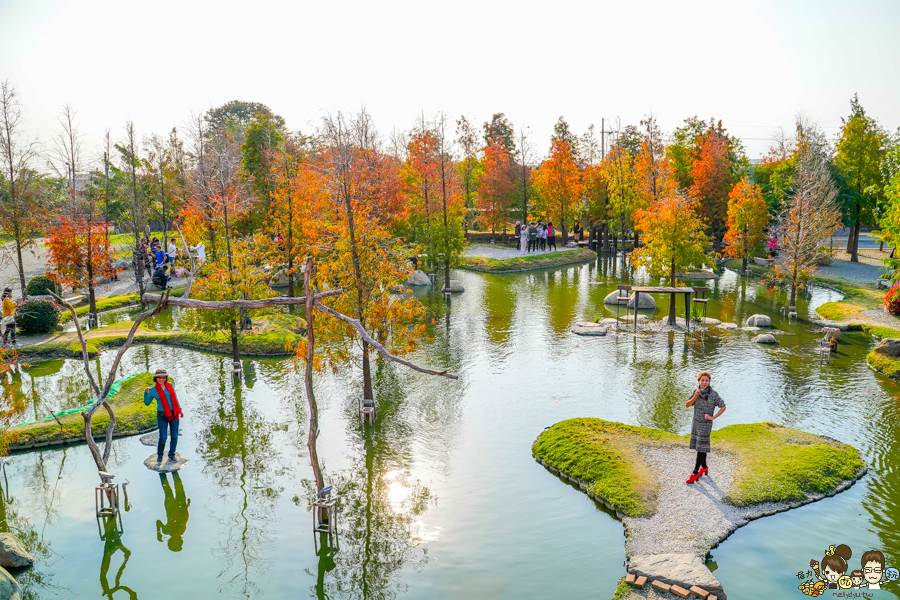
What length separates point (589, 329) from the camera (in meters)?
27.5

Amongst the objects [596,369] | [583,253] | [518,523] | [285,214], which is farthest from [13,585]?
[583,253]

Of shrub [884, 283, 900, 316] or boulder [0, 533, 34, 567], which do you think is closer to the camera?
boulder [0, 533, 34, 567]

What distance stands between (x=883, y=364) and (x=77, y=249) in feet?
101

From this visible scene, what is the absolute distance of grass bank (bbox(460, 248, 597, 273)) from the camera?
1844 inches

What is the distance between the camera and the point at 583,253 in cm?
5303

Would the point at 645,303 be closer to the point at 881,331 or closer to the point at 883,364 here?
the point at 881,331

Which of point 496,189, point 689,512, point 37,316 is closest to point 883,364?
point 689,512

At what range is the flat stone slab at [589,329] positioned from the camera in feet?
89.2

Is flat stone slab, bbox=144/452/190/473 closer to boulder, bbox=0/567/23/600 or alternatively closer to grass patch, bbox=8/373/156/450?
grass patch, bbox=8/373/156/450

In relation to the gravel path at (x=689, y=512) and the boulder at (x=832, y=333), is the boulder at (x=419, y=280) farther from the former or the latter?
the gravel path at (x=689, y=512)

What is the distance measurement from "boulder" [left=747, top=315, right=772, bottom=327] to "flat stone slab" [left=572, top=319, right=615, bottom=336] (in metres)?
6.39

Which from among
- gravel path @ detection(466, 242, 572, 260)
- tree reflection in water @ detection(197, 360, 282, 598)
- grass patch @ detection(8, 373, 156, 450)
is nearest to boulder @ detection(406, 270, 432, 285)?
gravel path @ detection(466, 242, 572, 260)

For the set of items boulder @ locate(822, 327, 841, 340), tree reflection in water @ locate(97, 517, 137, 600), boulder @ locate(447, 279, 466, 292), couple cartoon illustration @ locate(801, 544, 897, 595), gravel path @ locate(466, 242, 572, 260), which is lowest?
couple cartoon illustration @ locate(801, 544, 897, 595)

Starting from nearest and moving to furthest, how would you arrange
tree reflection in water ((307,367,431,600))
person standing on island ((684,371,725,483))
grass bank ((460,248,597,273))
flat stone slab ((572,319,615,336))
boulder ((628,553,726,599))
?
1. boulder ((628,553,726,599))
2. tree reflection in water ((307,367,431,600))
3. person standing on island ((684,371,725,483))
4. flat stone slab ((572,319,615,336))
5. grass bank ((460,248,597,273))
